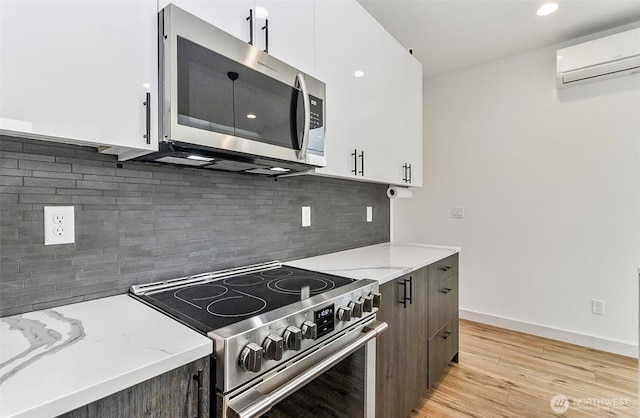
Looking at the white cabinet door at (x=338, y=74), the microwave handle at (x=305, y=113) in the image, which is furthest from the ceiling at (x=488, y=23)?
the microwave handle at (x=305, y=113)

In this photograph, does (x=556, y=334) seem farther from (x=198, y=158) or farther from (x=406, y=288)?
(x=198, y=158)

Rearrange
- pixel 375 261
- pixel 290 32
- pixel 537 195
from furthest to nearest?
pixel 537 195 < pixel 375 261 < pixel 290 32

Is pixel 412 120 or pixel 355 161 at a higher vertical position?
pixel 412 120

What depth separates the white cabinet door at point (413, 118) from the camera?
2449 millimetres

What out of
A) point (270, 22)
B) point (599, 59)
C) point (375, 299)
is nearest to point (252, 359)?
point (375, 299)

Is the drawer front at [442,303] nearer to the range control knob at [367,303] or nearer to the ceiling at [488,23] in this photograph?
the range control knob at [367,303]

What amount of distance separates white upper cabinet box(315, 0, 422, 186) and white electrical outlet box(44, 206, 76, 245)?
1.04 meters

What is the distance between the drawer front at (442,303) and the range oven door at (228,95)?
1.27 m

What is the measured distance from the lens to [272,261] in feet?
5.63

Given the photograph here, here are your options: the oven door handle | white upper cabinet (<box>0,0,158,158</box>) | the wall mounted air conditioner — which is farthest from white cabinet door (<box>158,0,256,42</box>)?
the wall mounted air conditioner

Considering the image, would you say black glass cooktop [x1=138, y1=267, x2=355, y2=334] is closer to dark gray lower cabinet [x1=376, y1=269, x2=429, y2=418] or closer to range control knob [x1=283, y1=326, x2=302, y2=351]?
range control knob [x1=283, y1=326, x2=302, y2=351]

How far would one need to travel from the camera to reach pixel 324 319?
107 cm

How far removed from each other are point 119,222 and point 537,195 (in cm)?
332

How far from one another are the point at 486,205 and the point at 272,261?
2511mm
